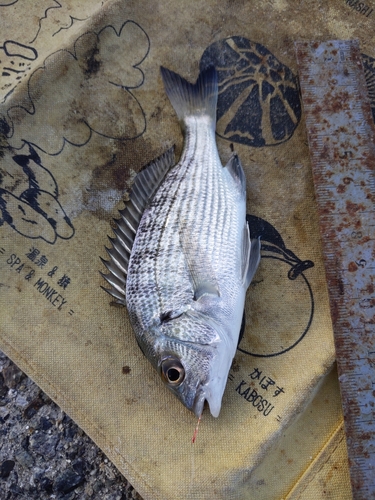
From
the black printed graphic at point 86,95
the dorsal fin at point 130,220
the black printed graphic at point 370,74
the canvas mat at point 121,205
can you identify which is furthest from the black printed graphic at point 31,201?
the black printed graphic at point 370,74

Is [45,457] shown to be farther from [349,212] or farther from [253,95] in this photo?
[253,95]

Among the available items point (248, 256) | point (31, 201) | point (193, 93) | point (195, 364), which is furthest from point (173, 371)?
point (193, 93)

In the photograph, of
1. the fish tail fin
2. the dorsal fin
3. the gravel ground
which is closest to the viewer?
the dorsal fin

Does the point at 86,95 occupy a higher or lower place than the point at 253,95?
higher

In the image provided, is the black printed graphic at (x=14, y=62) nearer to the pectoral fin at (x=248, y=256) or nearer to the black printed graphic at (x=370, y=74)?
the pectoral fin at (x=248, y=256)

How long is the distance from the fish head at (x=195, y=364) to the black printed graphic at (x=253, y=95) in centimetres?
110

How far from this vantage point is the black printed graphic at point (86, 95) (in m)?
2.28

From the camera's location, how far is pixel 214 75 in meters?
2.31

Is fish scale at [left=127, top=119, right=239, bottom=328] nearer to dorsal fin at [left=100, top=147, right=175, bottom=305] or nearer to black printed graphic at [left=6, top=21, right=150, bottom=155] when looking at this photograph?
dorsal fin at [left=100, top=147, right=175, bottom=305]

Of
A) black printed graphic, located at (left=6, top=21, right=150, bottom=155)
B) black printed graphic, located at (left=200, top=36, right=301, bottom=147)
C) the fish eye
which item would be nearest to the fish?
the fish eye

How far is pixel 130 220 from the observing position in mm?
2086

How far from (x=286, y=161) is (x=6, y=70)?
5.25ft

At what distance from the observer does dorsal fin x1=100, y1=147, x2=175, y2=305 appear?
2.02 m

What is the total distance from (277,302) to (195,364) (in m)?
0.59
